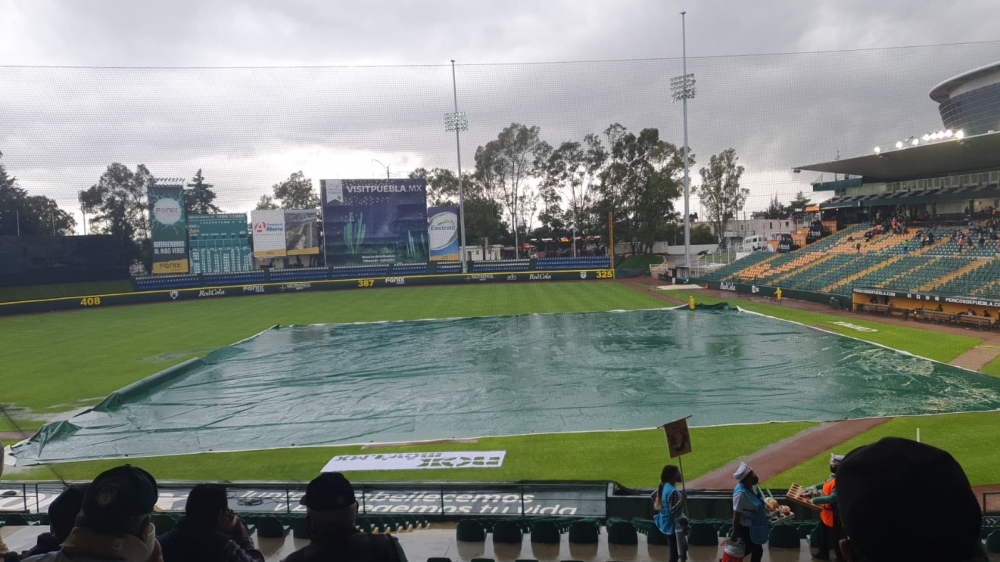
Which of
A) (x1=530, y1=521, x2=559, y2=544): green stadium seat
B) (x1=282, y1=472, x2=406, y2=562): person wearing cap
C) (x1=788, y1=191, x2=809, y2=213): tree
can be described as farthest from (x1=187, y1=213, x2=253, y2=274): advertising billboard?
(x1=788, y1=191, x2=809, y2=213): tree

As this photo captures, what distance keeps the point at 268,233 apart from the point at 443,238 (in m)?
14.1

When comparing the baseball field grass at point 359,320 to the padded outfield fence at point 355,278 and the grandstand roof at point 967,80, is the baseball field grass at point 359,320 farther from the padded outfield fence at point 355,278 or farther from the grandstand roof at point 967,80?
the grandstand roof at point 967,80

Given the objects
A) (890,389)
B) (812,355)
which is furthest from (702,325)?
(890,389)

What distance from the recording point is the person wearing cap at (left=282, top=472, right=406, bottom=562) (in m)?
2.33

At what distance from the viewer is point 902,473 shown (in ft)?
4.20

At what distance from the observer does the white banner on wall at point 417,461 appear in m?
9.85

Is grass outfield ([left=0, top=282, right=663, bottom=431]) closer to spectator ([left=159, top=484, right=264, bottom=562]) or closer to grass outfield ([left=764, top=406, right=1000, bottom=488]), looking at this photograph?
spectator ([left=159, top=484, right=264, bottom=562])

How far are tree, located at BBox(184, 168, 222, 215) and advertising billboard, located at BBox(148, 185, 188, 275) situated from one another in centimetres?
1727

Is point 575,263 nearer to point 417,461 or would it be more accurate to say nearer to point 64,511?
point 417,461

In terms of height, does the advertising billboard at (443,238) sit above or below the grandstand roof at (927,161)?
below

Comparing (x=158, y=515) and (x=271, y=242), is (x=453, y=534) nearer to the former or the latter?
(x=158, y=515)

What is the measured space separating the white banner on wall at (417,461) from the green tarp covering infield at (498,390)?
41.8 inches

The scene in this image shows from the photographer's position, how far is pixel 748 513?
195 inches

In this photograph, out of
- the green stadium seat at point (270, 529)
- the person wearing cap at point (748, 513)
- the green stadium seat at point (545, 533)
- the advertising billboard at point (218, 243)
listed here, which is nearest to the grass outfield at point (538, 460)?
the green stadium seat at point (270, 529)
